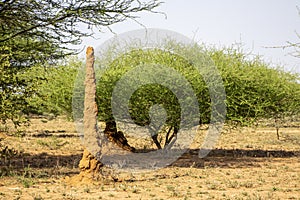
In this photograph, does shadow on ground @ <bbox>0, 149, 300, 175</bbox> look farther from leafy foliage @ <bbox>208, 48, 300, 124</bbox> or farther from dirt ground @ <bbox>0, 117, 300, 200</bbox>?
leafy foliage @ <bbox>208, 48, 300, 124</bbox>

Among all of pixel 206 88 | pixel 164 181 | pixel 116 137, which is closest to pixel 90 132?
pixel 164 181

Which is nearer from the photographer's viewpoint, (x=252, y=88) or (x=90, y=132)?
(x=90, y=132)

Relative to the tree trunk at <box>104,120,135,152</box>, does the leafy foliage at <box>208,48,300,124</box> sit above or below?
above

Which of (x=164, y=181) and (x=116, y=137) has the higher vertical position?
(x=116, y=137)

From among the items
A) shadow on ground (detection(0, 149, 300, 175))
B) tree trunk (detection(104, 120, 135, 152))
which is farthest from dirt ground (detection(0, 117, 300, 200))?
tree trunk (detection(104, 120, 135, 152))

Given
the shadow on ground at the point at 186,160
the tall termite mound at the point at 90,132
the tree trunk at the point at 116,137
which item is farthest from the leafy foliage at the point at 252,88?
the tall termite mound at the point at 90,132

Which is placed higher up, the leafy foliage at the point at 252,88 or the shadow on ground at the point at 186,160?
the leafy foliage at the point at 252,88

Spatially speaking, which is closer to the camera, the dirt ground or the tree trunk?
the dirt ground

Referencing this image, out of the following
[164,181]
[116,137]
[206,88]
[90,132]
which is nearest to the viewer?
[90,132]

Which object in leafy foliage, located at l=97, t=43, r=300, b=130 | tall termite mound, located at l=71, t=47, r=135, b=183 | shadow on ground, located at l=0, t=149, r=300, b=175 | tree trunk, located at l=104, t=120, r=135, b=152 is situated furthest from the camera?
tree trunk, located at l=104, t=120, r=135, b=152

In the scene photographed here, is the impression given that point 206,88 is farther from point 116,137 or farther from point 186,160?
point 116,137

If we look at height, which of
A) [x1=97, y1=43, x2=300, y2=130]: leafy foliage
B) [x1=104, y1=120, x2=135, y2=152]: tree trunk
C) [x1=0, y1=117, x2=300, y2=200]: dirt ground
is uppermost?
[x1=97, y1=43, x2=300, y2=130]: leafy foliage

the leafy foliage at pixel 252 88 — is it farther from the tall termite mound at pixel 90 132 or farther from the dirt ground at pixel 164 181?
the tall termite mound at pixel 90 132

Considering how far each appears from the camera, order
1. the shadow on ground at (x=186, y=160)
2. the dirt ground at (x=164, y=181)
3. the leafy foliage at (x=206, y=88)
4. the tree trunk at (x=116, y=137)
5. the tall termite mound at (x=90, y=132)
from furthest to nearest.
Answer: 1. the tree trunk at (x=116, y=137)
2. the leafy foliage at (x=206, y=88)
3. the shadow on ground at (x=186, y=160)
4. the tall termite mound at (x=90, y=132)
5. the dirt ground at (x=164, y=181)
